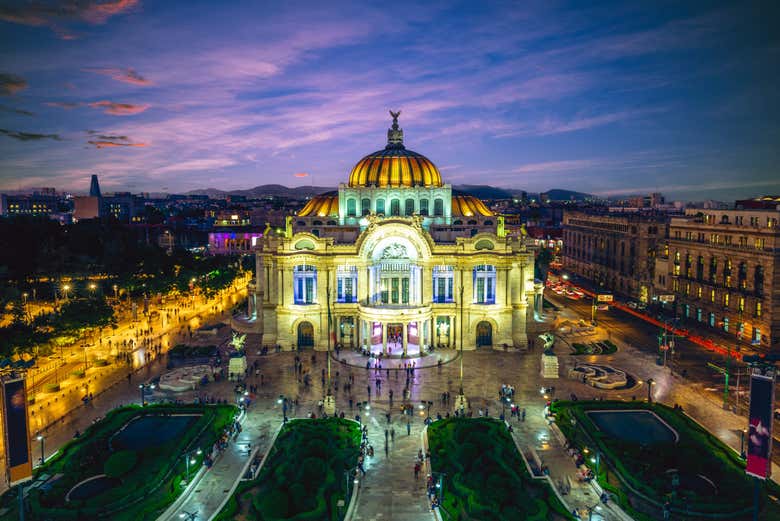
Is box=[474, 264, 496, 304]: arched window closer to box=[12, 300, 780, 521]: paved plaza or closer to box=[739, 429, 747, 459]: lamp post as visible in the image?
box=[12, 300, 780, 521]: paved plaza

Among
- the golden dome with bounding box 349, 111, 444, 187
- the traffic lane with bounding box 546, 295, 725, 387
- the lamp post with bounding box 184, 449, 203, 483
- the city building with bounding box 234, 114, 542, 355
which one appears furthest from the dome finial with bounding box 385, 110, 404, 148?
the lamp post with bounding box 184, 449, 203, 483

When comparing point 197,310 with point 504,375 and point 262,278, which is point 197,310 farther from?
point 504,375

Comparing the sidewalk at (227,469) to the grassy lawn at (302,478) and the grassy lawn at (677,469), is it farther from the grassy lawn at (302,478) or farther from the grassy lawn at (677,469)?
the grassy lawn at (677,469)

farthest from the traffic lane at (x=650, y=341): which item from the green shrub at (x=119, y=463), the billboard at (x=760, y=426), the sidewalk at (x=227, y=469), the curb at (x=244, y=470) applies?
A: the green shrub at (x=119, y=463)

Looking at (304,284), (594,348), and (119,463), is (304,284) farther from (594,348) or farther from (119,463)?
(594,348)

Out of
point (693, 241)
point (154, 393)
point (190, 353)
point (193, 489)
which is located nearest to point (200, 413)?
point (154, 393)

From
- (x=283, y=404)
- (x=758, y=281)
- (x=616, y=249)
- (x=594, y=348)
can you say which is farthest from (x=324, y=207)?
(x=616, y=249)

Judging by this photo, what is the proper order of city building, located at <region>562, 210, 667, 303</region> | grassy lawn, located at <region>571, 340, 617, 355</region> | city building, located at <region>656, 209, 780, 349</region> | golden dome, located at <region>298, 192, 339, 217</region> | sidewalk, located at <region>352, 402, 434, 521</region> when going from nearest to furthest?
sidewalk, located at <region>352, 402, 434, 521</region> < grassy lawn, located at <region>571, 340, 617, 355</region> < city building, located at <region>656, 209, 780, 349</region> < golden dome, located at <region>298, 192, 339, 217</region> < city building, located at <region>562, 210, 667, 303</region>
